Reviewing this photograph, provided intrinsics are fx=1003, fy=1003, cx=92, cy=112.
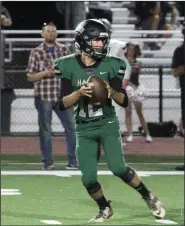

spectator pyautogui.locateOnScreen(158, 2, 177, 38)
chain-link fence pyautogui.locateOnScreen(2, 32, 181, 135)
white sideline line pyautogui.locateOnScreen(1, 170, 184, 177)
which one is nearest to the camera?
white sideline line pyautogui.locateOnScreen(1, 170, 184, 177)

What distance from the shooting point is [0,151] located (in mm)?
16359

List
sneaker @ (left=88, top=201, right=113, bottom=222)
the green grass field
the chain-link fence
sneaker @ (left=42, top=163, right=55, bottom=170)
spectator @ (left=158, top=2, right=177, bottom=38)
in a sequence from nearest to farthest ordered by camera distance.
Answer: sneaker @ (left=88, top=201, right=113, bottom=222) → the green grass field → sneaker @ (left=42, top=163, right=55, bottom=170) → the chain-link fence → spectator @ (left=158, top=2, right=177, bottom=38)

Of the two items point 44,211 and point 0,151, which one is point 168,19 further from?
point 44,211

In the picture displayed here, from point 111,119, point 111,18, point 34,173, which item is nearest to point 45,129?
point 34,173

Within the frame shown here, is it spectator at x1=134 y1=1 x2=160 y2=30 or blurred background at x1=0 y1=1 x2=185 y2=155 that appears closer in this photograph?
blurred background at x1=0 y1=1 x2=185 y2=155

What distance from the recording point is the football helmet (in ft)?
29.0

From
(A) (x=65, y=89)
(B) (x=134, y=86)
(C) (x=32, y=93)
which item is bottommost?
(C) (x=32, y=93)

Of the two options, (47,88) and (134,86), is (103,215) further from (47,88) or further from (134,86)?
(134,86)

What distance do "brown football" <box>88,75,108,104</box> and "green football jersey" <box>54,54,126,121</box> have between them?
0.27ft

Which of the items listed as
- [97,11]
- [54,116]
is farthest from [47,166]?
[97,11]

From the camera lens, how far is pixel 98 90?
28.5 feet

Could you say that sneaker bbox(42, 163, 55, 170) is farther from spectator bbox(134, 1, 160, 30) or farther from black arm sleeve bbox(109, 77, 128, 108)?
spectator bbox(134, 1, 160, 30)

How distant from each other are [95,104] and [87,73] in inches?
11.2

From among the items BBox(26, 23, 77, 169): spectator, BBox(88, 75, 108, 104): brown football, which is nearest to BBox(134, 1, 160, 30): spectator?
BBox(26, 23, 77, 169): spectator
